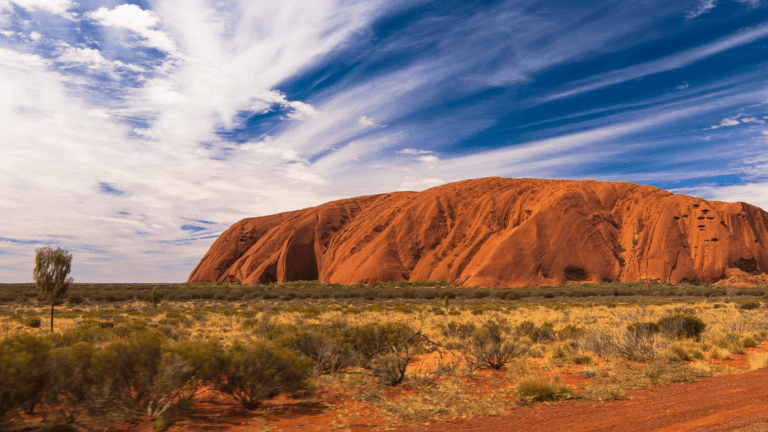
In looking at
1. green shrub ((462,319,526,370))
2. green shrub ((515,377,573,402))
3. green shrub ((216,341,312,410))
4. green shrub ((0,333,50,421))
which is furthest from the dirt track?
green shrub ((0,333,50,421))

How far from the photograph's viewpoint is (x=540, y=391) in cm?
774

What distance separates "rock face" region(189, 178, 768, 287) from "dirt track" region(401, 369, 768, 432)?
48017 mm

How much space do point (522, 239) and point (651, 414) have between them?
55611mm

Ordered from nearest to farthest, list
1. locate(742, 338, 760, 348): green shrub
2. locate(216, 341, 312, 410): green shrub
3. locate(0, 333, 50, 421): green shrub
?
locate(0, 333, 50, 421): green shrub, locate(216, 341, 312, 410): green shrub, locate(742, 338, 760, 348): green shrub

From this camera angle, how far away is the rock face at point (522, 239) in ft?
192

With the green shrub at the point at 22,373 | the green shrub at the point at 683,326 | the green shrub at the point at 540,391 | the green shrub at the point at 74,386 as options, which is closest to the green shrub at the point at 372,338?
the green shrub at the point at 540,391

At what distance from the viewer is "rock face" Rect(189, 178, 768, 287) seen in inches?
2309

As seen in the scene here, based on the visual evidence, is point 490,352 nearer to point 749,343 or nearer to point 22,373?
point 749,343

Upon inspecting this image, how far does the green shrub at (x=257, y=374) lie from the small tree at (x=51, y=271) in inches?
568

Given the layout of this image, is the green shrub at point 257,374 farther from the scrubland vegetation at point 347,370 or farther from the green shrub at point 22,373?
the green shrub at point 22,373

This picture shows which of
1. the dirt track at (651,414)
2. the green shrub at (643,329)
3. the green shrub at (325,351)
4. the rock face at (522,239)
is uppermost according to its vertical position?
the rock face at (522,239)

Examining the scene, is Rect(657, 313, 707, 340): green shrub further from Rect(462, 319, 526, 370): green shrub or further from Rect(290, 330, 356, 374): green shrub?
Rect(290, 330, 356, 374): green shrub

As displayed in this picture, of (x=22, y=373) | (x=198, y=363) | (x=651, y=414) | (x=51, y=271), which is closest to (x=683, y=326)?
(x=651, y=414)

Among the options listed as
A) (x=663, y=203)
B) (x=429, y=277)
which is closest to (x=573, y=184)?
(x=663, y=203)
